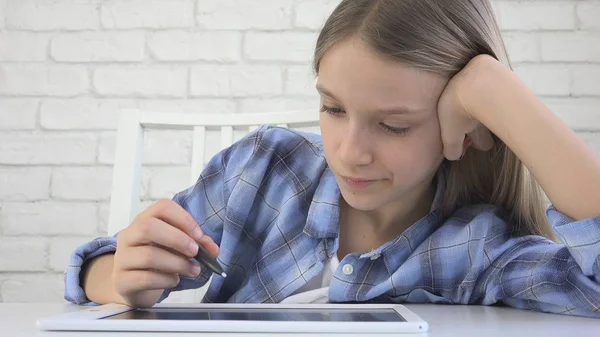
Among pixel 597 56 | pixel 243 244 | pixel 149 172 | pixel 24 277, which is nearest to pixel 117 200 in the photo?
pixel 243 244

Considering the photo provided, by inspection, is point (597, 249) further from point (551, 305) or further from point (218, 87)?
point (218, 87)

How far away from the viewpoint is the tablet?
17.7 inches

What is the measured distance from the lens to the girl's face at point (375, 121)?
0.71m

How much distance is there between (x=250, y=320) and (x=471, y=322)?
19 cm

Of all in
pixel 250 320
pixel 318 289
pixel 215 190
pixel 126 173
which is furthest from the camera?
pixel 126 173

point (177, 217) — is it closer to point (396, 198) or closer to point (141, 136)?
point (396, 198)

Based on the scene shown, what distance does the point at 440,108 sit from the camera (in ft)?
2.46

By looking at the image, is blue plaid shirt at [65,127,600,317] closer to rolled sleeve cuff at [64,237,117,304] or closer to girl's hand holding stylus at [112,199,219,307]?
rolled sleeve cuff at [64,237,117,304]

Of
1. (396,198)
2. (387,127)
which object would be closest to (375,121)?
(387,127)

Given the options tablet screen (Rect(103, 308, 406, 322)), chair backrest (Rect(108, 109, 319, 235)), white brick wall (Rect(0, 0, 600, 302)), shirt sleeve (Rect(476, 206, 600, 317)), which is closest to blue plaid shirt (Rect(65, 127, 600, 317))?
shirt sleeve (Rect(476, 206, 600, 317))

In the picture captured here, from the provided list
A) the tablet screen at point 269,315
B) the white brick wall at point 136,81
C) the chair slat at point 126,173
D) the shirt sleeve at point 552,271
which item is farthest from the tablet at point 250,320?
the white brick wall at point 136,81

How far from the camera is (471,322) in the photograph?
559 millimetres

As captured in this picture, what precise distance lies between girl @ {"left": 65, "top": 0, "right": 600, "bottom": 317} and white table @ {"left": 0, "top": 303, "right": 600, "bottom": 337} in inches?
2.4

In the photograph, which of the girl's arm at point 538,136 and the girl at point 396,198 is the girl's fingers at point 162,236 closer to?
the girl at point 396,198
